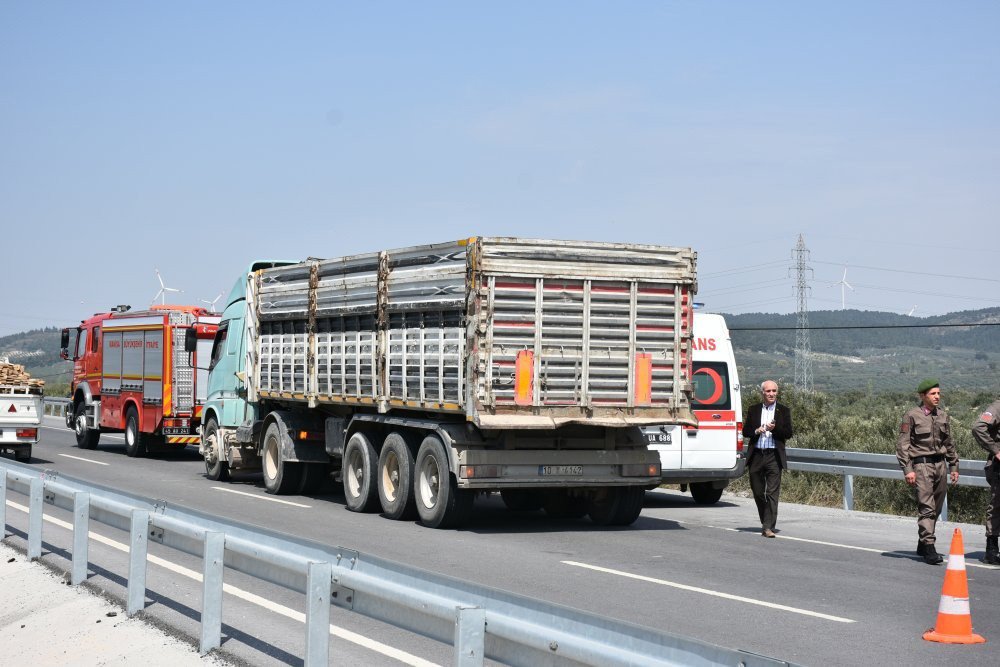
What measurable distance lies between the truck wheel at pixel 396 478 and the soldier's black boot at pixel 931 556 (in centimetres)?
589

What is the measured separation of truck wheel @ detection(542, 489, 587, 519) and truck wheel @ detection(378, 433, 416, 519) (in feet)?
6.61

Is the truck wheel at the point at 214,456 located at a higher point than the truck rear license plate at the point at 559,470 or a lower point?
lower

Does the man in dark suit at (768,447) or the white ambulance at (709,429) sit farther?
the white ambulance at (709,429)

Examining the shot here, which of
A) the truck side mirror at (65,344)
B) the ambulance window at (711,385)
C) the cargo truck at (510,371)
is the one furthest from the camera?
the truck side mirror at (65,344)

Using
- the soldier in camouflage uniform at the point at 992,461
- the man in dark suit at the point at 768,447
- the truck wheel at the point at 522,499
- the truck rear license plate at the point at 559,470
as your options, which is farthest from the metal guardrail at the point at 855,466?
the truck rear license plate at the point at 559,470

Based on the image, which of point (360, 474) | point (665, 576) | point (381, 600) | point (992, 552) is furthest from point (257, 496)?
point (381, 600)

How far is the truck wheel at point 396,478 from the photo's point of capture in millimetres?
15156

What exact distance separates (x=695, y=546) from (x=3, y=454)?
66.8 feet

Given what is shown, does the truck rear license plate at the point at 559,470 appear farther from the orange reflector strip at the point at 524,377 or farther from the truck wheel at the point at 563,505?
the truck wheel at the point at 563,505

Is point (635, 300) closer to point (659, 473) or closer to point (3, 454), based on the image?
point (659, 473)

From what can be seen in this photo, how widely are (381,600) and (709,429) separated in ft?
39.3

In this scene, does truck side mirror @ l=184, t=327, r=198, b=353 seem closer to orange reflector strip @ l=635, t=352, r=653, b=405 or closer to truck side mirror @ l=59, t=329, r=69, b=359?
truck side mirror @ l=59, t=329, r=69, b=359

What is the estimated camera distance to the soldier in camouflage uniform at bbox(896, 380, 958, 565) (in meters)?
12.5

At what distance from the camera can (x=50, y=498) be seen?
36.9 ft
